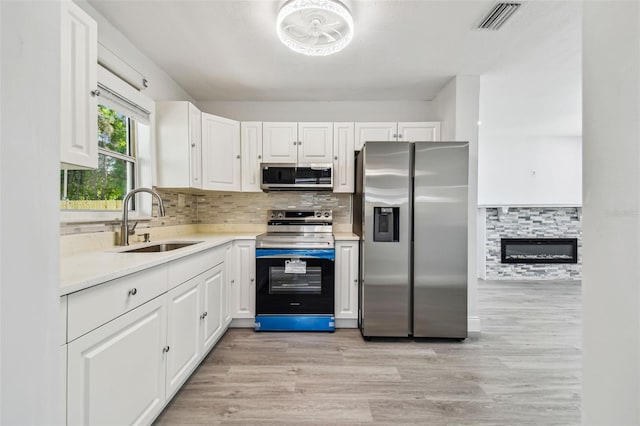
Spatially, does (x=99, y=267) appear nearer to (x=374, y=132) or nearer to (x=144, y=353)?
(x=144, y=353)

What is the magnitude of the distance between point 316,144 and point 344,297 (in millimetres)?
1619

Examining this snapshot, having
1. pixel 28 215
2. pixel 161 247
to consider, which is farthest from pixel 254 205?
pixel 28 215

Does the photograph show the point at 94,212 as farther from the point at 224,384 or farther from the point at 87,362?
the point at 224,384

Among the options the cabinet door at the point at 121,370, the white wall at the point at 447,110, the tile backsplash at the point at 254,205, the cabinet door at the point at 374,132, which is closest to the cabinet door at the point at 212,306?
the cabinet door at the point at 121,370

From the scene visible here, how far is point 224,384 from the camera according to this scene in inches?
77.3

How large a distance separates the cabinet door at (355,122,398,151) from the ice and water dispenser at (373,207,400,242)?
2.85 ft

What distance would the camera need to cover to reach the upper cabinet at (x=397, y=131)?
10.3ft

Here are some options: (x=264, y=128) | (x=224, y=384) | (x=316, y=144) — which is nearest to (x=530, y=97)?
(x=316, y=144)

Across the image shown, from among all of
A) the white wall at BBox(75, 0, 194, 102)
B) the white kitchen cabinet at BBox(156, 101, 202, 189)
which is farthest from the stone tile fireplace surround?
the white wall at BBox(75, 0, 194, 102)

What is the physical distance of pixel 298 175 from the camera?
3074mm

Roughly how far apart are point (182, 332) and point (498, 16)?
2.84 m

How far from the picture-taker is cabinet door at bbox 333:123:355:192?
3205mm

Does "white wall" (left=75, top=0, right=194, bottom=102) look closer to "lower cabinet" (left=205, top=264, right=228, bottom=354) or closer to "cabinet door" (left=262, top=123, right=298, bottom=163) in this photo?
"cabinet door" (left=262, top=123, right=298, bottom=163)

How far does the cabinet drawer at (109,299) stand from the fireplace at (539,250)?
547cm
